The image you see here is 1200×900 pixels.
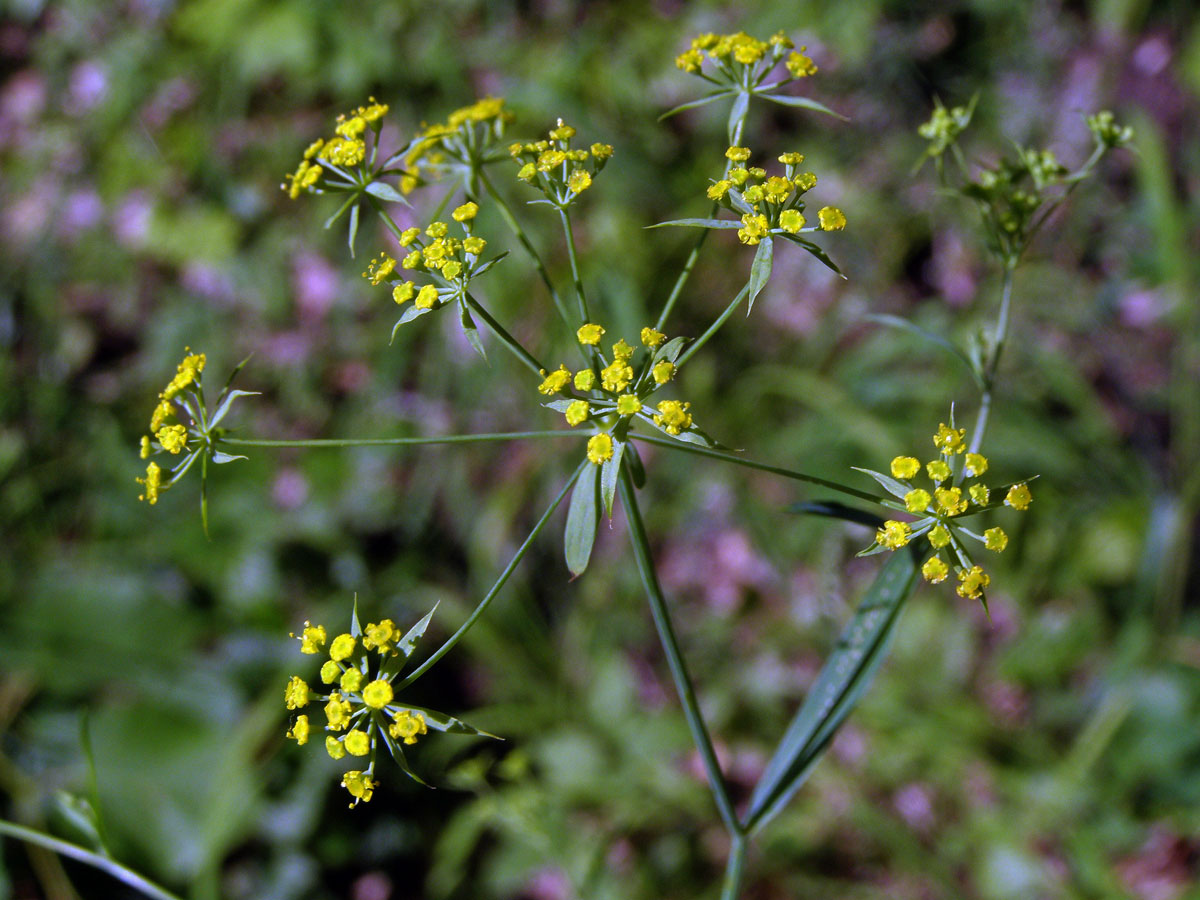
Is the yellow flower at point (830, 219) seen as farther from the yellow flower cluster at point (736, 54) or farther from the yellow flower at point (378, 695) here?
→ the yellow flower at point (378, 695)

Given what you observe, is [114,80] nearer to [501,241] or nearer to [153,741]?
[501,241]

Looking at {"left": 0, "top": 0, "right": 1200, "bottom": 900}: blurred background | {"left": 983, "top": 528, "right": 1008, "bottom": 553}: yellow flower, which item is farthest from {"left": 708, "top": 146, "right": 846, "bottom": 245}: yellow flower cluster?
{"left": 0, "top": 0, "right": 1200, "bottom": 900}: blurred background

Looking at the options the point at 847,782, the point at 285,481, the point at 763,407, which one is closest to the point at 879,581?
the point at 847,782

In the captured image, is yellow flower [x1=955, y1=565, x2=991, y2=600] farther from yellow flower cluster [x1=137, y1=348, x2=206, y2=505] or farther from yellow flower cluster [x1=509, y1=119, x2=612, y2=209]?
yellow flower cluster [x1=137, y1=348, x2=206, y2=505]

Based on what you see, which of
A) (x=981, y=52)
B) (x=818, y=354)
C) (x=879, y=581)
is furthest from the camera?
(x=981, y=52)

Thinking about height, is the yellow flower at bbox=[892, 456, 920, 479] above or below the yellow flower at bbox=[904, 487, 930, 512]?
above

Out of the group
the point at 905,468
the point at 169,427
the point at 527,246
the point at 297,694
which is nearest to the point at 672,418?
the point at 905,468

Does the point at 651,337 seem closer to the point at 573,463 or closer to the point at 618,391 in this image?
the point at 618,391
